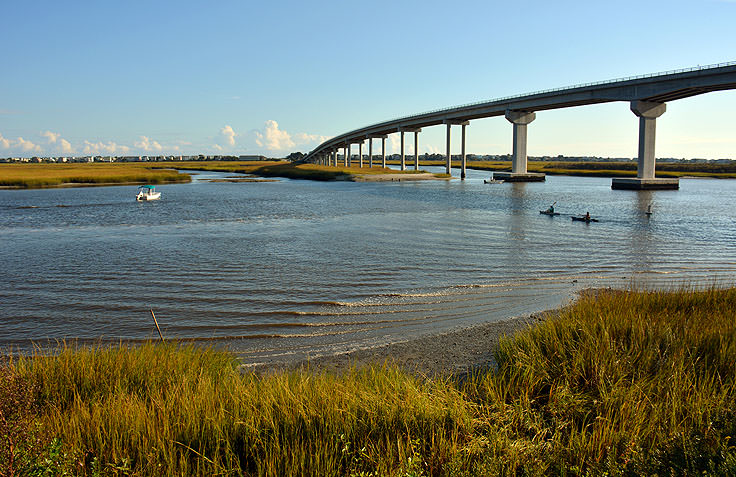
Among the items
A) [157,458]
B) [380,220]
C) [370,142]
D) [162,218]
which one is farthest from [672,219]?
[370,142]

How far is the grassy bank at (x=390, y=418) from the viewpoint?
4949 millimetres

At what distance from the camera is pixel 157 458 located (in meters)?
4.95

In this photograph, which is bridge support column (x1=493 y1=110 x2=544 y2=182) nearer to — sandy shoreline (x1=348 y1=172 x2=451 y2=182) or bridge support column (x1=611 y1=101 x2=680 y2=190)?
sandy shoreline (x1=348 y1=172 x2=451 y2=182)

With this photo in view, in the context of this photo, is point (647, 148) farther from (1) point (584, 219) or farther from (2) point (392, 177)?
(2) point (392, 177)

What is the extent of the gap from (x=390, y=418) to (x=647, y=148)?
270 feet

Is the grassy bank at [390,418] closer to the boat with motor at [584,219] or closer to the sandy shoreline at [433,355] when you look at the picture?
the sandy shoreline at [433,355]

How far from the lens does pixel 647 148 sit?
246ft

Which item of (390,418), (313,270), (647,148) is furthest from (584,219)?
(647,148)

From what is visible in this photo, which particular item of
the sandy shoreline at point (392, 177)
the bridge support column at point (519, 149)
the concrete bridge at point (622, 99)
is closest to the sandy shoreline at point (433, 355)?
the concrete bridge at point (622, 99)

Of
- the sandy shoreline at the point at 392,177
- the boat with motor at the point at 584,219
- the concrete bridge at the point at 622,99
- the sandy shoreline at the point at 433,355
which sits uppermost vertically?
the concrete bridge at the point at 622,99

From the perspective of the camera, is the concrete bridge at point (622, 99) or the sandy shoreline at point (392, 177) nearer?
the concrete bridge at point (622, 99)

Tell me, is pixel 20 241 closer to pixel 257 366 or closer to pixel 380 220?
pixel 380 220

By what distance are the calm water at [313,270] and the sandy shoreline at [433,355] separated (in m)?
0.60

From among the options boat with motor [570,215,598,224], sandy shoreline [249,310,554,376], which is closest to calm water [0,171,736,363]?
sandy shoreline [249,310,554,376]
